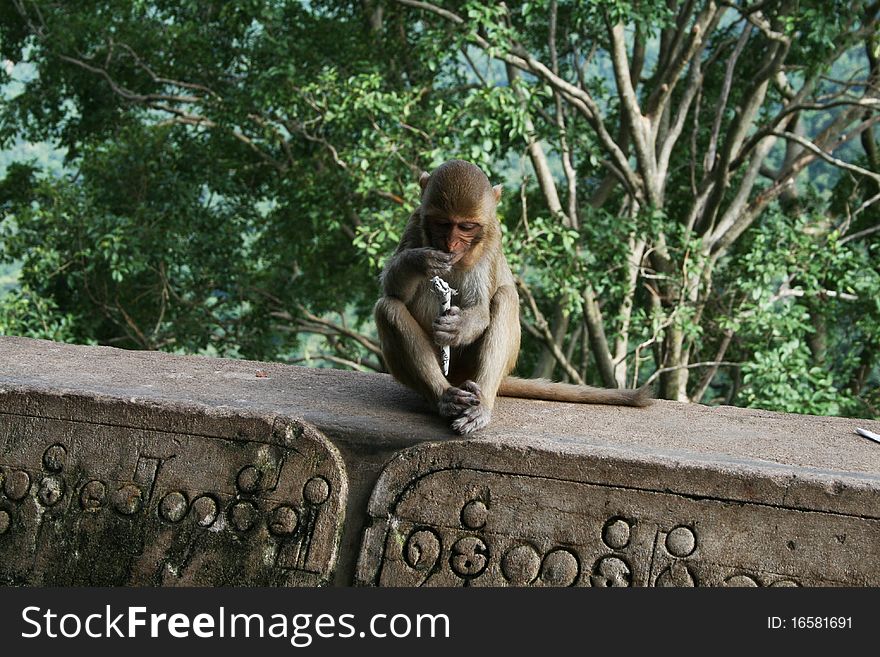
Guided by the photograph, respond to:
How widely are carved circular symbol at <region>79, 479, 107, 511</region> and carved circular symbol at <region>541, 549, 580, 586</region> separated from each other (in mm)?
1306

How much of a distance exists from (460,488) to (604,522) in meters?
0.40

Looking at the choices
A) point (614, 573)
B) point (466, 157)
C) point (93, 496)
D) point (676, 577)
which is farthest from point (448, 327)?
point (466, 157)

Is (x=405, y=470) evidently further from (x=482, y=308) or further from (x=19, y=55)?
(x=19, y=55)

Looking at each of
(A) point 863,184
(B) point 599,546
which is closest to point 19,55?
(A) point 863,184

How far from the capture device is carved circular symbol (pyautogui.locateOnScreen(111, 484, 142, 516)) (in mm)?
2979

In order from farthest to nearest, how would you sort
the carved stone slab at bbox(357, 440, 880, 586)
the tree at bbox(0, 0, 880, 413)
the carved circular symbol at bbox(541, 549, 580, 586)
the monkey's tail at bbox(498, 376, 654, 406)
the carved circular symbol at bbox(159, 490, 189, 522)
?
the tree at bbox(0, 0, 880, 413)
the monkey's tail at bbox(498, 376, 654, 406)
the carved circular symbol at bbox(159, 490, 189, 522)
the carved circular symbol at bbox(541, 549, 580, 586)
the carved stone slab at bbox(357, 440, 880, 586)

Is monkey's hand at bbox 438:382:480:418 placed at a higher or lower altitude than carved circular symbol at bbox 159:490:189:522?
higher

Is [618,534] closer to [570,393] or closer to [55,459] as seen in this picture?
[570,393]

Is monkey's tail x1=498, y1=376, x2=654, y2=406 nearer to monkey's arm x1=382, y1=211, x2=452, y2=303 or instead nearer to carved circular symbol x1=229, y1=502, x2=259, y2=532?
monkey's arm x1=382, y1=211, x2=452, y2=303

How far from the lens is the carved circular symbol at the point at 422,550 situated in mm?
2805

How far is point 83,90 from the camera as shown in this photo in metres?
8.78

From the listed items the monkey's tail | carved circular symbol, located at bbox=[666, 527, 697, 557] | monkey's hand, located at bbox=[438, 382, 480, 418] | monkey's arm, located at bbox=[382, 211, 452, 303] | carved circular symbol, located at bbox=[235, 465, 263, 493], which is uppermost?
monkey's arm, located at bbox=[382, 211, 452, 303]

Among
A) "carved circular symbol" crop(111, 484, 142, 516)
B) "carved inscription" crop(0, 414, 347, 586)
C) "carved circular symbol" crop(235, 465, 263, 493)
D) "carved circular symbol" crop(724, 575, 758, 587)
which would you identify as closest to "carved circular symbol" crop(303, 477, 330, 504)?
"carved inscription" crop(0, 414, 347, 586)

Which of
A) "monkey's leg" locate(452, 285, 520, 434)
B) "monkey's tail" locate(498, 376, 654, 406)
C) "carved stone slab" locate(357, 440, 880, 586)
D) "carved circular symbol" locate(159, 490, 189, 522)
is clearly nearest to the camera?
"carved stone slab" locate(357, 440, 880, 586)
